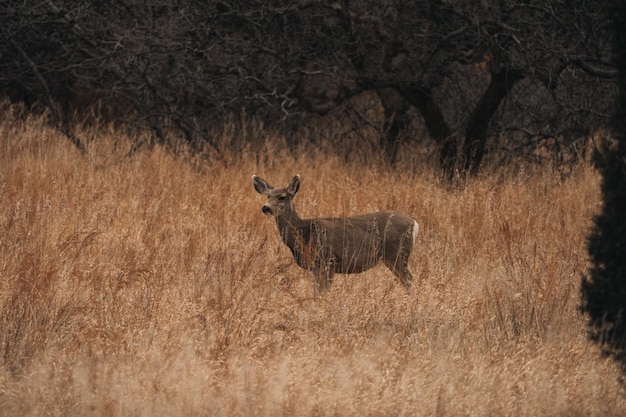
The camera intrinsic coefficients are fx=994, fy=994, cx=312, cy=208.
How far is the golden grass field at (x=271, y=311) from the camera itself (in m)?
4.59

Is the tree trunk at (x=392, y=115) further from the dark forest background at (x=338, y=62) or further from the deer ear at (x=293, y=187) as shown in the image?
the deer ear at (x=293, y=187)

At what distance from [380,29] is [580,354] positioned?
22.1 ft

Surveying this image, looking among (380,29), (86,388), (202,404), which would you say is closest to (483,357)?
(202,404)

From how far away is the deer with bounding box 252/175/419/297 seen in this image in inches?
279

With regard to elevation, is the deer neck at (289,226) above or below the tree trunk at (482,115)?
below

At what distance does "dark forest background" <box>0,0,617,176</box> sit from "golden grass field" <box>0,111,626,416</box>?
194 centimetres

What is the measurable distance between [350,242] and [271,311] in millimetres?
1435

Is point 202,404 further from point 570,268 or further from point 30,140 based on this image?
point 30,140

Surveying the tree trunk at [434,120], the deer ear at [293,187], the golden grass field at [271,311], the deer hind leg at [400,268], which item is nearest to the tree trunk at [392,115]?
the tree trunk at [434,120]

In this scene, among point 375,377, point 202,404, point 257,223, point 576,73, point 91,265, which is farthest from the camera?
point 576,73

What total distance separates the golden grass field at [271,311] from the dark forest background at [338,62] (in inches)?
76.5

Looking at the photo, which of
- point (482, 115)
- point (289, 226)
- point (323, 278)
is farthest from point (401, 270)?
point (482, 115)

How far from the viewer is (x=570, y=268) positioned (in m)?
6.94

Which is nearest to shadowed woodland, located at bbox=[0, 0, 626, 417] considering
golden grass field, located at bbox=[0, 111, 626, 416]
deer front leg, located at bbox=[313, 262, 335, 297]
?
golden grass field, located at bbox=[0, 111, 626, 416]
